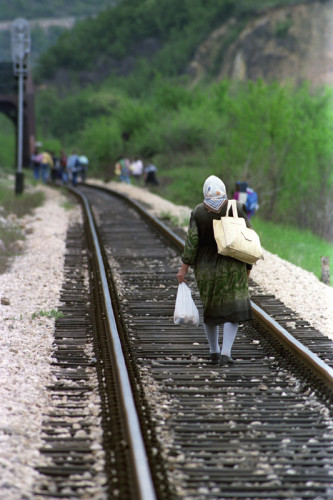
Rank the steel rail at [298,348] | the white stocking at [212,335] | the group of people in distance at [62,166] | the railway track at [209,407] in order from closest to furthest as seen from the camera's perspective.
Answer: the railway track at [209,407] < the steel rail at [298,348] < the white stocking at [212,335] < the group of people in distance at [62,166]

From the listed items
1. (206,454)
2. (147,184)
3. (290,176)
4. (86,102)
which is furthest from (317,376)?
(86,102)

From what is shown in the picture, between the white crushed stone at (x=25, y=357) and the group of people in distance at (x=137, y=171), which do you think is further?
the group of people in distance at (x=137, y=171)

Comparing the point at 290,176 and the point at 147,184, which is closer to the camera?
the point at 290,176

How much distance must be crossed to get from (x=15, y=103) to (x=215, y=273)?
50761 mm

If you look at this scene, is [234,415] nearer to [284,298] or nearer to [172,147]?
[284,298]

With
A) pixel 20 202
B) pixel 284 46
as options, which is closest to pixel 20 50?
pixel 20 202

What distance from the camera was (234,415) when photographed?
5785 mm

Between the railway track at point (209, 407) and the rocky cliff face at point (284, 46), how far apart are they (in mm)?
83912

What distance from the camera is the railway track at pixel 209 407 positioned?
463 centimetres

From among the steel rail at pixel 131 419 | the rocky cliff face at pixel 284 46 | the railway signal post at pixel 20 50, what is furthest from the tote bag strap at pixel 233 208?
the rocky cliff face at pixel 284 46

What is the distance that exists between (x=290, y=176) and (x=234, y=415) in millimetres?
26565

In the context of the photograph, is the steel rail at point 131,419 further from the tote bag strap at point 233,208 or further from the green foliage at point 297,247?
the green foliage at point 297,247

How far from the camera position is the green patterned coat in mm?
6875

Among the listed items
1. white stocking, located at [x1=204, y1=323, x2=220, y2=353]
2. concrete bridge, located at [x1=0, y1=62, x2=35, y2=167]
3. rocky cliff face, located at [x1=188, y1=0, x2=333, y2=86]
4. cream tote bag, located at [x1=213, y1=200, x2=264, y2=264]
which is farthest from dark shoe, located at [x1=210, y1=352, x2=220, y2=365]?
rocky cliff face, located at [x1=188, y1=0, x2=333, y2=86]
